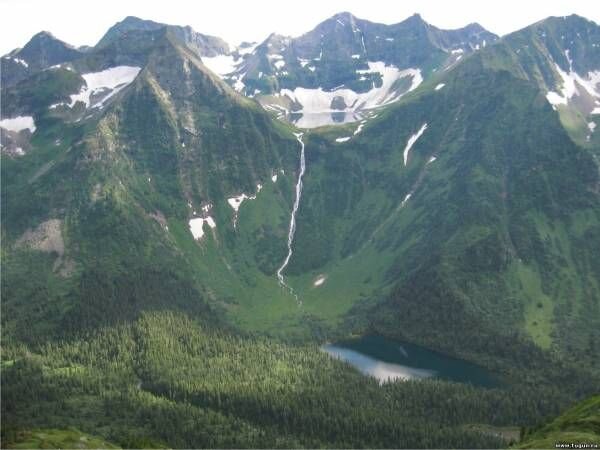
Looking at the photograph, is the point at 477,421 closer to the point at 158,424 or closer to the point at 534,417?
the point at 534,417

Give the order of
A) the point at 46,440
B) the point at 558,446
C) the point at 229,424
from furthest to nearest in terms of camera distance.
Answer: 1. the point at 229,424
2. the point at 46,440
3. the point at 558,446

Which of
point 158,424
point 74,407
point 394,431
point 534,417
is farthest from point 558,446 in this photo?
point 74,407

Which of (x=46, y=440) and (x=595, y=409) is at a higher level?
(x=46, y=440)

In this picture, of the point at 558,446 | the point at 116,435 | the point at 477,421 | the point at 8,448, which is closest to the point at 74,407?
the point at 116,435

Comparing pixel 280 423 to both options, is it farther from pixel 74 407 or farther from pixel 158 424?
pixel 74 407

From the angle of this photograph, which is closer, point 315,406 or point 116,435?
point 116,435

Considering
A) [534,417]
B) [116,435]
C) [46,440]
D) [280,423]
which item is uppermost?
[46,440]

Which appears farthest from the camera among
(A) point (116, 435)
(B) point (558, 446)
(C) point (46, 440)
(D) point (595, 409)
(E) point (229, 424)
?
(E) point (229, 424)

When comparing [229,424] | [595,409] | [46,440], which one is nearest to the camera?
[46,440]

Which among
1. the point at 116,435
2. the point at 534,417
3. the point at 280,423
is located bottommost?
the point at 534,417
